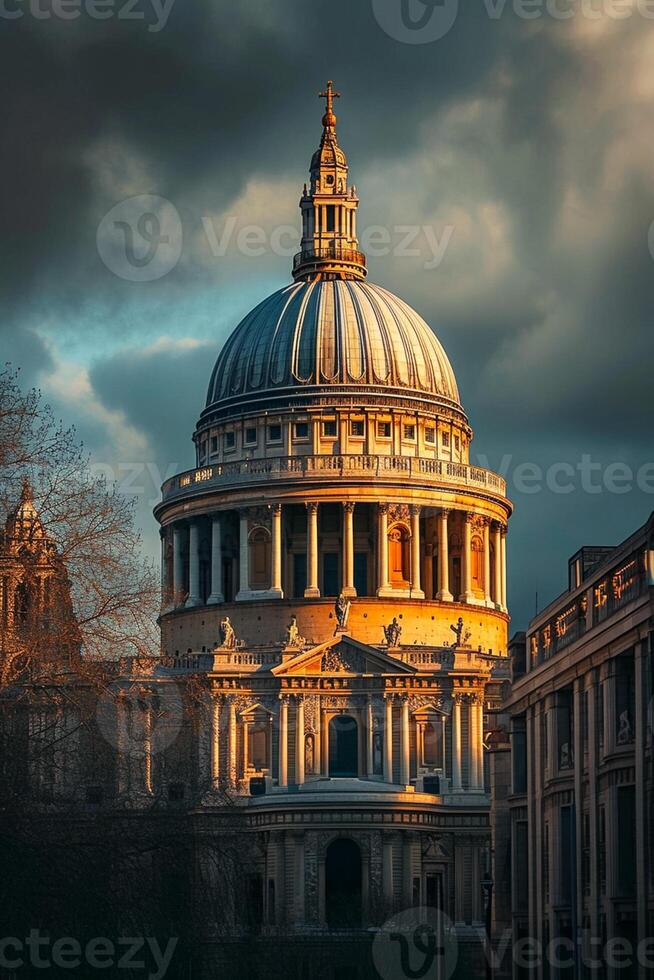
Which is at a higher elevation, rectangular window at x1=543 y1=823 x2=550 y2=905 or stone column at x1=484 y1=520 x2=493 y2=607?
stone column at x1=484 y1=520 x2=493 y2=607

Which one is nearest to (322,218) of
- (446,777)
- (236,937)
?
(446,777)

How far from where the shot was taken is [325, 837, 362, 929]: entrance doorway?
131 m

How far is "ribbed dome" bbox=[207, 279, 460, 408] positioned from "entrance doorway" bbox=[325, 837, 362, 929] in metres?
33.4

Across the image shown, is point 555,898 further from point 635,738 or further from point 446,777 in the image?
point 446,777

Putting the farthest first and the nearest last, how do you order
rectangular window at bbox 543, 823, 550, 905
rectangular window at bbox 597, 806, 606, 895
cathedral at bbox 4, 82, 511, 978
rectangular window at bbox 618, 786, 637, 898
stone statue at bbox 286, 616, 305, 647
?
stone statue at bbox 286, 616, 305, 647 → cathedral at bbox 4, 82, 511, 978 → rectangular window at bbox 543, 823, 550, 905 → rectangular window at bbox 597, 806, 606, 895 → rectangular window at bbox 618, 786, 637, 898

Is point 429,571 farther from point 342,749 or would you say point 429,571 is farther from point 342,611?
point 342,749

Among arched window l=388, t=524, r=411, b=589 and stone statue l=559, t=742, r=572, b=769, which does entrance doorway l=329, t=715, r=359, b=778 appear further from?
stone statue l=559, t=742, r=572, b=769

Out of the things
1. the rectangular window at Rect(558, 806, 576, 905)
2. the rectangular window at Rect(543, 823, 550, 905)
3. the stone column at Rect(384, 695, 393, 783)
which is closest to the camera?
the rectangular window at Rect(558, 806, 576, 905)

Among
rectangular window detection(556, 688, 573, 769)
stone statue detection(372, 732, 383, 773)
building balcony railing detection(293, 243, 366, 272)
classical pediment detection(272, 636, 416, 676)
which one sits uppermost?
building balcony railing detection(293, 243, 366, 272)

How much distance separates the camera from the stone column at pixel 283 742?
445 ft

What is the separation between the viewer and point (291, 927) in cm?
12450

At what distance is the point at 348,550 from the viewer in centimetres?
14762

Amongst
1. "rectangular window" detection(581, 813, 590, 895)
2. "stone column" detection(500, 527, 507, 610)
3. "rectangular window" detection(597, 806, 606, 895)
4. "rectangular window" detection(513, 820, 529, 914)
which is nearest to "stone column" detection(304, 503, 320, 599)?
"stone column" detection(500, 527, 507, 610)

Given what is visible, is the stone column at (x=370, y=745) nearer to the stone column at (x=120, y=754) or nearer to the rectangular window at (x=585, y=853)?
the rectangular window at (x=585, y=853)
